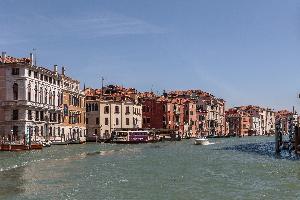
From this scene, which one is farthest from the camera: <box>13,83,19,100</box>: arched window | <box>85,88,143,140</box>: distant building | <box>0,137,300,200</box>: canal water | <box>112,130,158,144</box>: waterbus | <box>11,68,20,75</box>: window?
<box>85,88,143,140</box>: distant building

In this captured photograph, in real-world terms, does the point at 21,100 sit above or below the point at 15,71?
below

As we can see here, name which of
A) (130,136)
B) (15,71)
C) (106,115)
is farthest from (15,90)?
(106,115)

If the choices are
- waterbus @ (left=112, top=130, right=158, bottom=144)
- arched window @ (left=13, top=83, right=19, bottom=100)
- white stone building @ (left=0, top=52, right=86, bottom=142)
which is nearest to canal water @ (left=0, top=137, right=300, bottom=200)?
white stone building @ (left=0, top=52, right=86, bottom=142)

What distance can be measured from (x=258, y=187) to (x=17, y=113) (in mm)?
42443

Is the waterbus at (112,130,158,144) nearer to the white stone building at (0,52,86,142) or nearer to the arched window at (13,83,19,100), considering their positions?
the white stone building at (0,52,86,142)

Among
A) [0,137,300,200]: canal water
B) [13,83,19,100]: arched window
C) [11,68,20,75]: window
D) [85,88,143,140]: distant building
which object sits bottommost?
[0,137,300,200]: canal water

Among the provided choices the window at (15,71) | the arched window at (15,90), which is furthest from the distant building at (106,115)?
the window at (15,71)

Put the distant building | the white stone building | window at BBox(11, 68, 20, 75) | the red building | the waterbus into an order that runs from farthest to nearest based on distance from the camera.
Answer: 1. the red building
2. the distant building
3. the waterbus
4. window at BBox(11, 68, 20, 75)
5. the white stone building

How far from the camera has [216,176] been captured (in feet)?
82.1

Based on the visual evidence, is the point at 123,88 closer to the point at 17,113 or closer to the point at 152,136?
the point at 152,136

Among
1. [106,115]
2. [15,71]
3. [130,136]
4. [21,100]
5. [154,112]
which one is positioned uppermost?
→ [15,71]

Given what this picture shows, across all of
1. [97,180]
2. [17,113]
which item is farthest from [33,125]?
[97,180]

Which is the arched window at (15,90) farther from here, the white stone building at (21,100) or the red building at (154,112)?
the red building at (154,112)

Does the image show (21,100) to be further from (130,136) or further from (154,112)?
(154,112)
